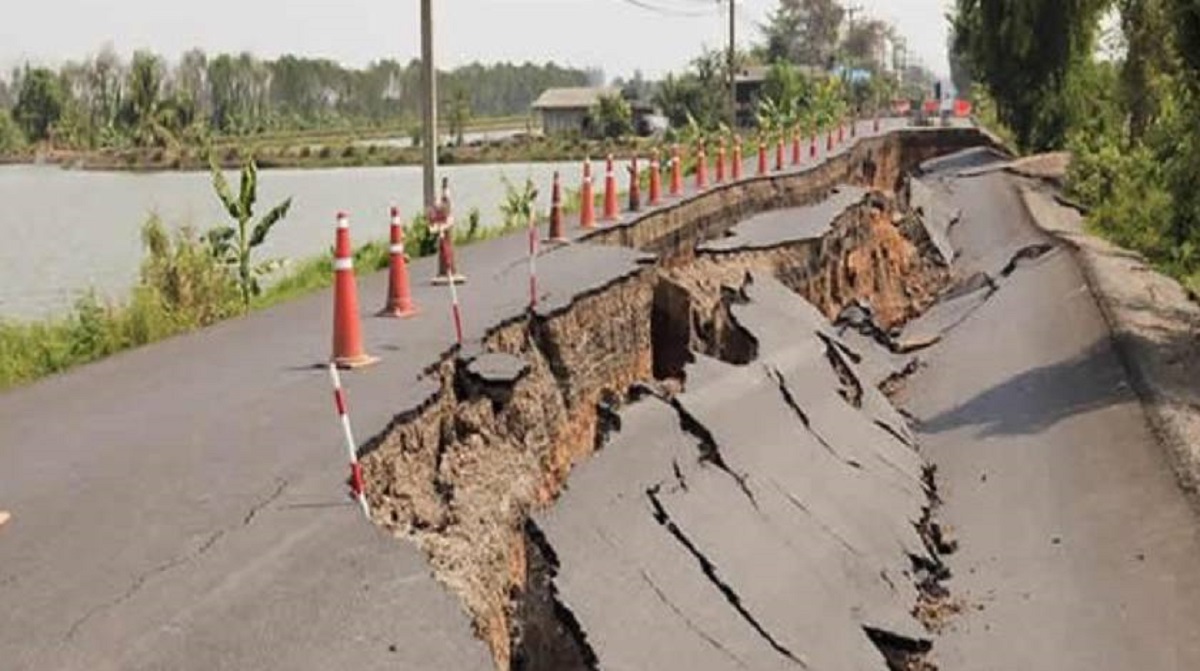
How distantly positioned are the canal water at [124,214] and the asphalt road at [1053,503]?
7515 millimetres

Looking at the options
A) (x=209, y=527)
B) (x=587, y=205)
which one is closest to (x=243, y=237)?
(x=587, y=205)

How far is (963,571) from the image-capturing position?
8.05 meters

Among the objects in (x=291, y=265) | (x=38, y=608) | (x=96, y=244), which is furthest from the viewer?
(x=96, y=244)

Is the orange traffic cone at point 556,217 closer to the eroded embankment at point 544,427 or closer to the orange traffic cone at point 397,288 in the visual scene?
the eroded embankment at point 544,427

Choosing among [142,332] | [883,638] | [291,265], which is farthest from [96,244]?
[883,638]

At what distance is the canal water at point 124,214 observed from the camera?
1966 centimetres

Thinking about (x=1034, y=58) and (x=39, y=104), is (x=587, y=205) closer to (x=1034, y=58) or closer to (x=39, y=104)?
(x=1034, y=58)

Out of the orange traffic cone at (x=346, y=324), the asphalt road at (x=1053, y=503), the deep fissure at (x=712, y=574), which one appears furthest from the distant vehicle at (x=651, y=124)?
the deep fissure at (x=712, y=574)

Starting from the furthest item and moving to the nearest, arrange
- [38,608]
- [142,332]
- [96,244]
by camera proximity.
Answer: [96,244] → [142,332] → [38,608]

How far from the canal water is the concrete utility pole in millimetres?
2718

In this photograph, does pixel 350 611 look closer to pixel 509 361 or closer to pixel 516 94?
pixel 509 361

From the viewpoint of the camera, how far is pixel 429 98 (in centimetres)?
1609

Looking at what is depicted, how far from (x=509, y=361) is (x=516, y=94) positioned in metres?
167

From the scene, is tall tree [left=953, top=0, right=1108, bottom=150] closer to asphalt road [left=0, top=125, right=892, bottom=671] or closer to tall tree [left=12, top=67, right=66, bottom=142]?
asphalt road [left=0, top=125, right=892, bottom=671]
